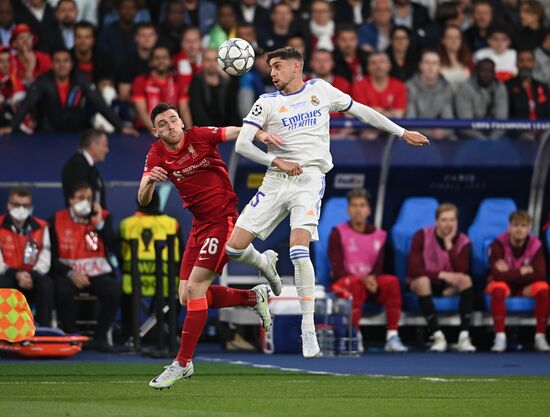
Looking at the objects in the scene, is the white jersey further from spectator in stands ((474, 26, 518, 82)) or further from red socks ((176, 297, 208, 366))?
spectator in stands ((474, 26, 518, 82))

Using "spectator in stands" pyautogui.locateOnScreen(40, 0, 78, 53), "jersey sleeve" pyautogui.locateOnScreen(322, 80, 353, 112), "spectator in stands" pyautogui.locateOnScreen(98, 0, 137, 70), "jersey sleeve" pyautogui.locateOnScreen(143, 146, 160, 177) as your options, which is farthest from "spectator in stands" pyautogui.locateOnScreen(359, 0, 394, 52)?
"jersey sleeve" pyautogui.locateOnScreen(143, 146, 160, 177)

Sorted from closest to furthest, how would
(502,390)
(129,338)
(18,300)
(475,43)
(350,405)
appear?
(350,405)
(502,390)
(18,300)
(129,338)
(475,43)

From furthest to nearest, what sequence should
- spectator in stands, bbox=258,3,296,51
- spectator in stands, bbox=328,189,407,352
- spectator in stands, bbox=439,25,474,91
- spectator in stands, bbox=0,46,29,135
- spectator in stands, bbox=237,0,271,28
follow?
1. spectator in stands, bbox=237,0,271,28
2. spectator in stands, bbox=439,25,474,91
3. spectator in stands, bbox=258,3,296,51
4. spectator in stands, bbox=0,46,29,135
5. spectator in stands, bbox=328,189,407,352

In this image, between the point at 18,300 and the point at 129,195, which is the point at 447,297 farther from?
the point at 18,300

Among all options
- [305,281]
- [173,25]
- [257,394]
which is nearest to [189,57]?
[173,25]

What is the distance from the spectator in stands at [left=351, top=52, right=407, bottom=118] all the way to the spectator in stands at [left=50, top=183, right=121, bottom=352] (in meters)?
3.69

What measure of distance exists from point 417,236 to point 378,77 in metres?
2.24

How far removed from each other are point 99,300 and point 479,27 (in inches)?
288

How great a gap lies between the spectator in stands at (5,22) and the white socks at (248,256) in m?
7.46

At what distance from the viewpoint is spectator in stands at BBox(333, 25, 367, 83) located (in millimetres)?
19252

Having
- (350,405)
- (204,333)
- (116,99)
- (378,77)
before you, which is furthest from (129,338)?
(350,405)

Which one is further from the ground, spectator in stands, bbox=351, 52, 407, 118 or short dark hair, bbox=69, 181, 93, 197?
spectator in stands, bbox=351, 52, 407, 118

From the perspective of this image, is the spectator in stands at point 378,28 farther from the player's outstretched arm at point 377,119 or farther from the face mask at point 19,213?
the player's outstretched arm at point 377,119

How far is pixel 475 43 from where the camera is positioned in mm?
20984
